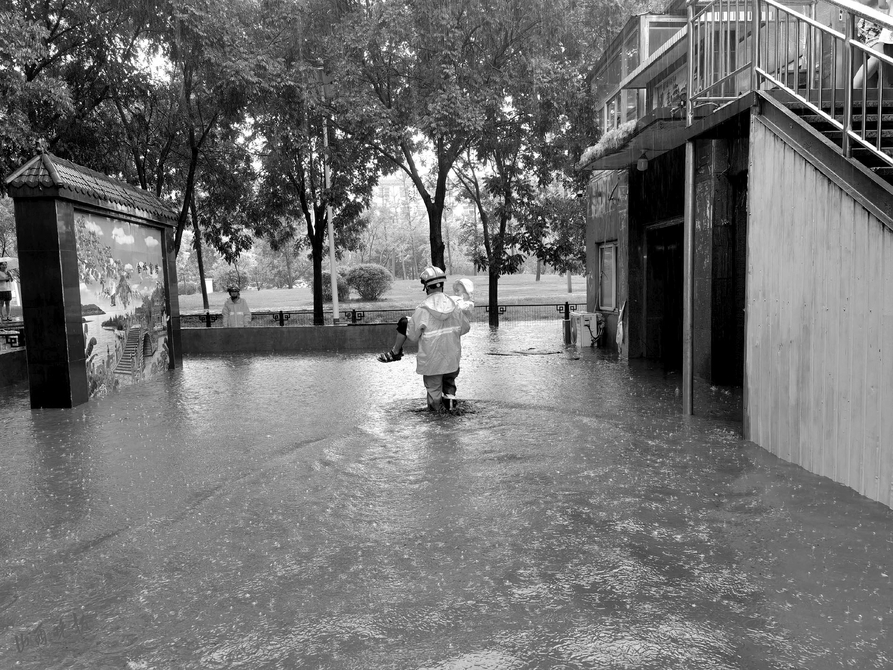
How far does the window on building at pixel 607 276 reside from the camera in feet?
53.3

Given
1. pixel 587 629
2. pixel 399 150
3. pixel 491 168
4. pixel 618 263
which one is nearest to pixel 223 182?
pixel 399 150

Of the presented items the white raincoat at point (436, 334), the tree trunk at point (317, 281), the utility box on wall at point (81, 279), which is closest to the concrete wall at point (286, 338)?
the utility box on wall at point (81, 279)

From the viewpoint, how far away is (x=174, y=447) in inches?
310

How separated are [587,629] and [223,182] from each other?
20712mm

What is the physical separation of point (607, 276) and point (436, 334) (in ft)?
27.2

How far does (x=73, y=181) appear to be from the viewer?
1068 cm

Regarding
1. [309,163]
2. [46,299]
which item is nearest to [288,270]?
[309,163]

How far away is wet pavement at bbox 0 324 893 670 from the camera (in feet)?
11.8

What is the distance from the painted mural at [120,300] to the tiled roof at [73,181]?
1.14ft

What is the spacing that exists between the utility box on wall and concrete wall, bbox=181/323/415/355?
4523mm

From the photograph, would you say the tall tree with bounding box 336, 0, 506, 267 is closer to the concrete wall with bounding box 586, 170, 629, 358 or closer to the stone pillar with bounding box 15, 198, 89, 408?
the concrete wall with bounding box 586, 170, 629, 358

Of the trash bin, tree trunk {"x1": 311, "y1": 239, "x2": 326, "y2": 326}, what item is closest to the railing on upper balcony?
the trash bin

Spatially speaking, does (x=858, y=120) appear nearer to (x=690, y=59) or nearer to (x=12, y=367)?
(x=690, y=59)

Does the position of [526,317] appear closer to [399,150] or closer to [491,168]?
[491,168]
